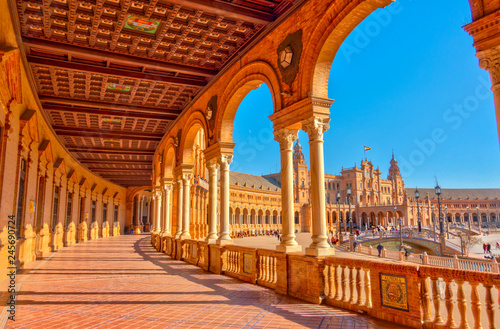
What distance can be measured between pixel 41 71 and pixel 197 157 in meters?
20.2

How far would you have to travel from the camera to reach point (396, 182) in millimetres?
107562

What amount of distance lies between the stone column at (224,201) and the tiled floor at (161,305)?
1244mm

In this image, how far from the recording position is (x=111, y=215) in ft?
121

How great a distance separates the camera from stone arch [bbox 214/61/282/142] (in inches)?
330

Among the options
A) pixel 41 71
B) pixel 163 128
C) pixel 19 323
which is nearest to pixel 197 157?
pixel 163 128

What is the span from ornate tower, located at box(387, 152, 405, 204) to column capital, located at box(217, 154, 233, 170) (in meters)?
105

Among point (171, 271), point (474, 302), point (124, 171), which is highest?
point (124, 171)

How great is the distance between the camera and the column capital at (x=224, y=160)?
35.7ft

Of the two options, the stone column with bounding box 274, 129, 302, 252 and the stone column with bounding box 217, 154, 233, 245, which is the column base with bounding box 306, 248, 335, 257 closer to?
the stone column with bounding box 274, 129, 302, 252

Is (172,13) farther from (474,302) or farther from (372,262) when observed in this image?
(474,302)

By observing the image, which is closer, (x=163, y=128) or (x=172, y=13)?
(x=172, y=13)

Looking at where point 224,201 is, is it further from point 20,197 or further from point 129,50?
point 20,197

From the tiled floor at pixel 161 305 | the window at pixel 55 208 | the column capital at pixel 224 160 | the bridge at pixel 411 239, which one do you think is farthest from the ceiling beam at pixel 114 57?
the bridge at pixel 411 239

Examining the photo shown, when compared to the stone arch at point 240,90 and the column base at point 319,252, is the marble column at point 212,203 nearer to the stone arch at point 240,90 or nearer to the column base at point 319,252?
the stone arch at point 240,90
